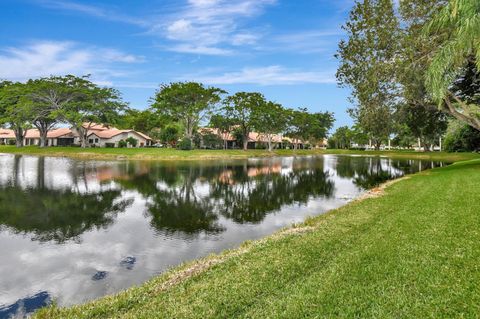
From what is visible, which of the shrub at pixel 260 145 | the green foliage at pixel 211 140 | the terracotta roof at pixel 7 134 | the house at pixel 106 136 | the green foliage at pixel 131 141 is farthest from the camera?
the shrub at pixel 260 145

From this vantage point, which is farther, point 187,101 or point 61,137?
point 61,137

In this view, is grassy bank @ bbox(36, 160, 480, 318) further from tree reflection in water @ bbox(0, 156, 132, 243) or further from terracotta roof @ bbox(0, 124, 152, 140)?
terracotta roof @ bbox(0, 124, 152, 140)

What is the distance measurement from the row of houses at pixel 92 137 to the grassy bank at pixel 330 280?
309 feet

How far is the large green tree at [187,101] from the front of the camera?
77500mm

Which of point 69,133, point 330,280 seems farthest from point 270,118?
point 330,280

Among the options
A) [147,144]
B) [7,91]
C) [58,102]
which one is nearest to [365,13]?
[58,102]

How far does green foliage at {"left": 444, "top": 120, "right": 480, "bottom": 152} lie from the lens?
65688mm

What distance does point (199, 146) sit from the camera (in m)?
110

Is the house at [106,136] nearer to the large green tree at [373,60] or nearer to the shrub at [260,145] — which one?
the shrub at [260,145]

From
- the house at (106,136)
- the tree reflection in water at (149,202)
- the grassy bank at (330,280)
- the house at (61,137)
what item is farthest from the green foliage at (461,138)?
the house at (61,137)

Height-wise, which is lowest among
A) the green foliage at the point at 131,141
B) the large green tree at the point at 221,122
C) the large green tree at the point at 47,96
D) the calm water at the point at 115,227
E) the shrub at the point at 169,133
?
the calm water at the point at 115,227

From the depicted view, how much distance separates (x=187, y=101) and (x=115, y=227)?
68.0m

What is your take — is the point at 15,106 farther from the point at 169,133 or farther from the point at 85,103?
the point at 169,133

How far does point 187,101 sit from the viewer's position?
263 ft
